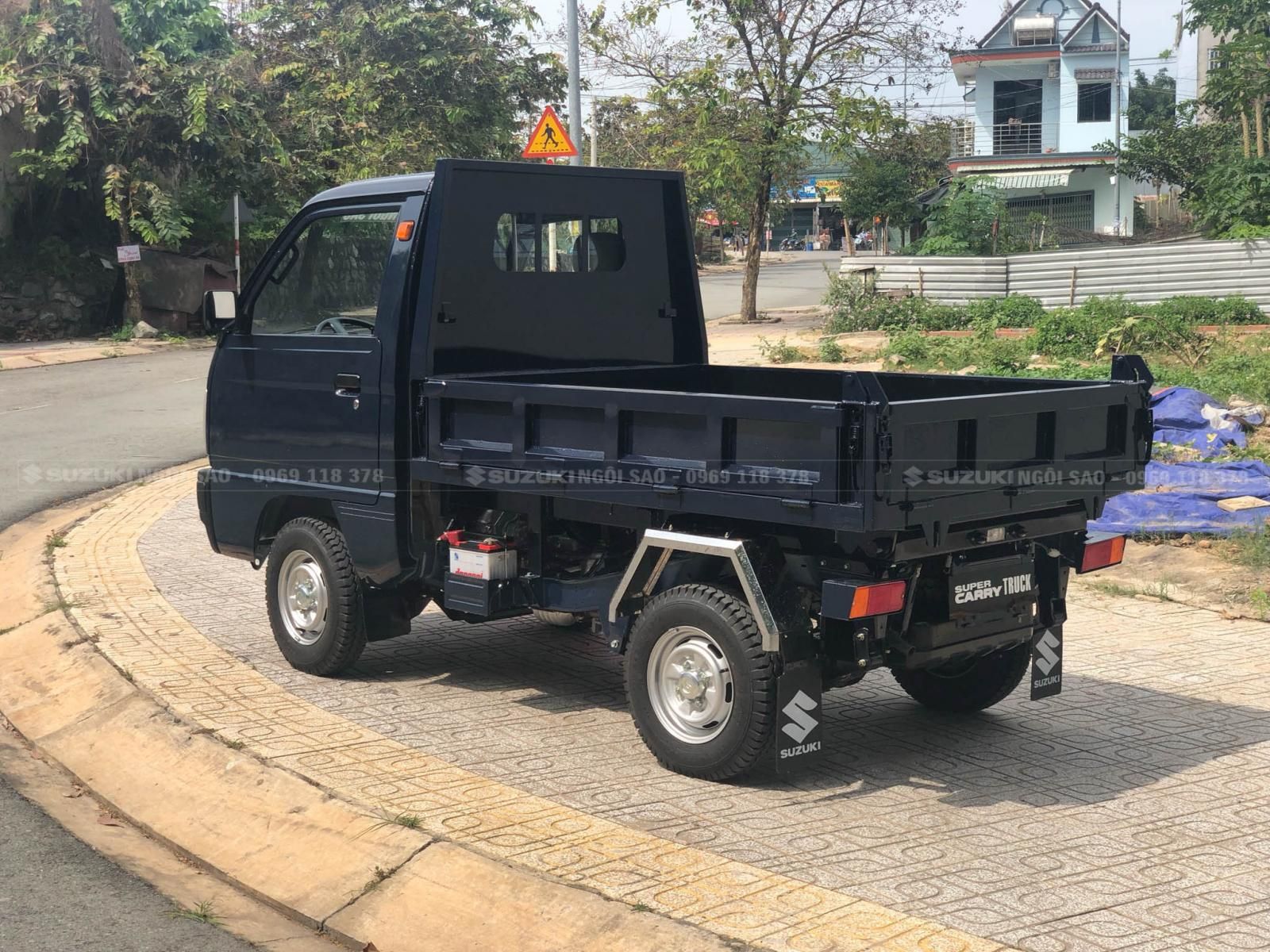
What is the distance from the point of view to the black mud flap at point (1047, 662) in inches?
243

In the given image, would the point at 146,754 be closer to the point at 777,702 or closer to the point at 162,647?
the point at 162,647

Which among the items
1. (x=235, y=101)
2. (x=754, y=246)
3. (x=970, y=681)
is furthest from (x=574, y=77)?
(x=754, y=246)

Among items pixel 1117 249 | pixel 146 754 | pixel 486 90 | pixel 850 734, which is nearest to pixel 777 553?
pixel 850 734

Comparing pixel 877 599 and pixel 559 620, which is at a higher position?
pixel 877 599

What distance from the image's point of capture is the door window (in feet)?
22.8

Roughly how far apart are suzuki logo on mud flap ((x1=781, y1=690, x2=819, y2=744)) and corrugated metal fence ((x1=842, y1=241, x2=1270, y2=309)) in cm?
2023

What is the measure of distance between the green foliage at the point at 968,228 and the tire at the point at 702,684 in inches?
923

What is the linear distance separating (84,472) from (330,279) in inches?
325

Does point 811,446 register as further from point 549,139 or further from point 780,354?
point 780,354

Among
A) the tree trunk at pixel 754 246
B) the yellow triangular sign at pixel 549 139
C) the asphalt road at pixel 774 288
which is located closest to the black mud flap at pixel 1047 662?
the yellow triangular sign at pixel 549 139

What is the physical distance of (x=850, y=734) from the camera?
20.9 feet

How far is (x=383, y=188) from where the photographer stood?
22.7 ft

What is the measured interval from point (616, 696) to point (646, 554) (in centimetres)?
140

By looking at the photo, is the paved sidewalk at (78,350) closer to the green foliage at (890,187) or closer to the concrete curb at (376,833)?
the concrete curb at (376,833)
